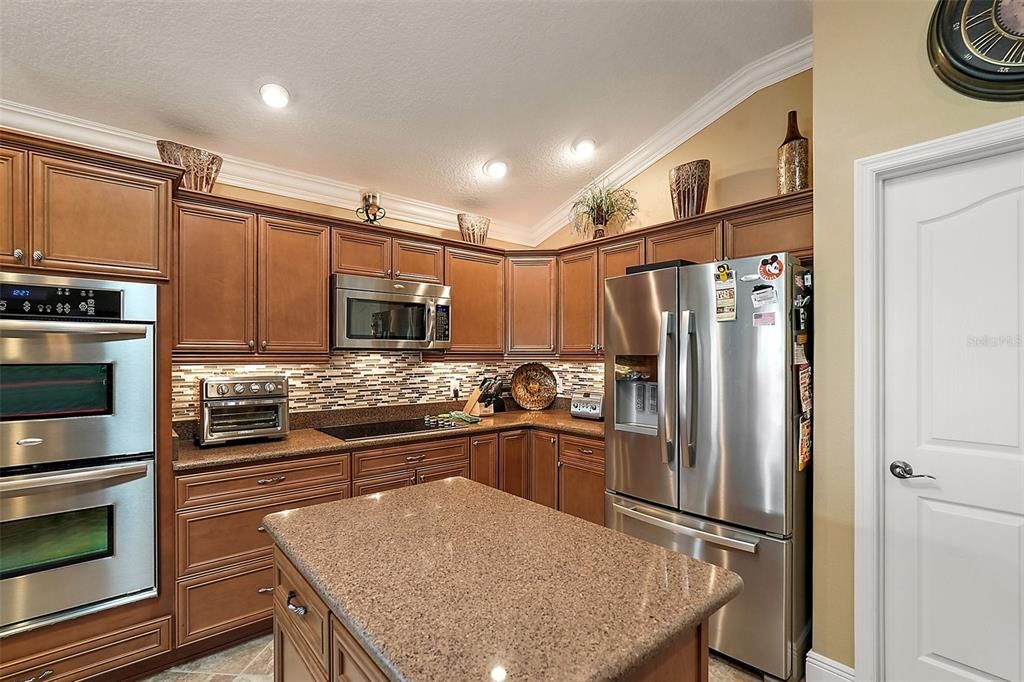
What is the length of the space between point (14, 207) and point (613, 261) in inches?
124

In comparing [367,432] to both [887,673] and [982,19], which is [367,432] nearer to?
[887,673]

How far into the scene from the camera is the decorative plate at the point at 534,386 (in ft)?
13.9

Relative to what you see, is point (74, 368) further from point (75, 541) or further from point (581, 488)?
point (581, 488)

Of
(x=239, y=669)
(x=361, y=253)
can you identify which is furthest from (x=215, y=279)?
(x=239, y=669)

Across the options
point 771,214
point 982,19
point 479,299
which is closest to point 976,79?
point 982,19

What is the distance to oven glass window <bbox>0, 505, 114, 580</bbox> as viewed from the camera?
1895 millimetres

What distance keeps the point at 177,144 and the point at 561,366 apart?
9.97 feet

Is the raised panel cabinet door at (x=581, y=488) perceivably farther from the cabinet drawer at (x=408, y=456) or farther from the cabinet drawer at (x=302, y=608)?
the cabinet drawer at (x=302, y=608)

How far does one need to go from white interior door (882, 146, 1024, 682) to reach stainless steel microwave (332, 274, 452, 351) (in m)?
2.56

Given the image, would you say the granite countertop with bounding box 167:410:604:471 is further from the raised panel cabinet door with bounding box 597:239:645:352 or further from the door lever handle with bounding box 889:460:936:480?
the door lever handle with bounding box 889:460:936:480

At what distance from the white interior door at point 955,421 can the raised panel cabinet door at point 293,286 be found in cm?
294

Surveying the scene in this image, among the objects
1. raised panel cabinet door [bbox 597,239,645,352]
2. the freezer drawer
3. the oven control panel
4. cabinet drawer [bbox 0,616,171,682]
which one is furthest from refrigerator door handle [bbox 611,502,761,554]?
the oven control panel

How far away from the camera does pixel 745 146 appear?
3.14 metres

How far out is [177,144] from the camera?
2.54m
